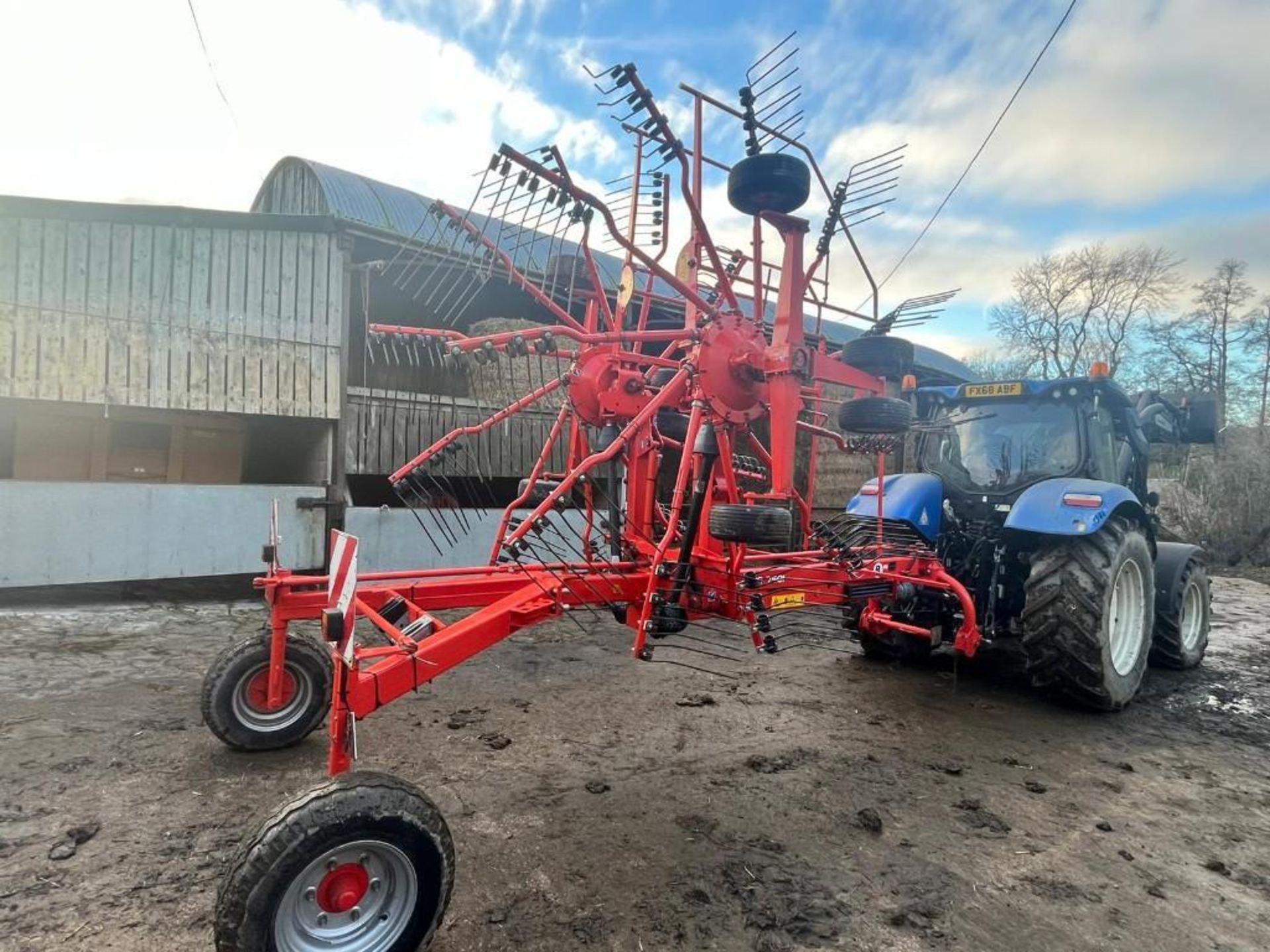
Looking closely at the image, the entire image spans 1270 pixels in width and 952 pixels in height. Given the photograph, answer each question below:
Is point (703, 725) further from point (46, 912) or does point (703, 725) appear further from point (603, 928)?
point (46, 912)

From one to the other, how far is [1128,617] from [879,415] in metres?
2.86

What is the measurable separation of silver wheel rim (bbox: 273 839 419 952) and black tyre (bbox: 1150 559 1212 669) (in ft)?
18.7

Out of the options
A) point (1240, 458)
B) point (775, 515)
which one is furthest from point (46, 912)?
point (1240, 458)

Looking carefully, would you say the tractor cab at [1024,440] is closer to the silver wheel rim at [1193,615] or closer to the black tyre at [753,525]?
the silver wheel rim at [1193,615]

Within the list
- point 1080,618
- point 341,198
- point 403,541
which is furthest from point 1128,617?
point 341,198

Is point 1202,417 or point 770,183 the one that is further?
point 1202,417

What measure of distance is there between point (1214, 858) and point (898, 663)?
3.00 meters

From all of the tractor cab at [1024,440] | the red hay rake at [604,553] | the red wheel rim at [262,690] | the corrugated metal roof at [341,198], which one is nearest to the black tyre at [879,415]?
the red hay rake at [604,553]

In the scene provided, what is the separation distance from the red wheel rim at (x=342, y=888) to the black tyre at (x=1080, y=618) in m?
4.05

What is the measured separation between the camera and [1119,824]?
3.27 m

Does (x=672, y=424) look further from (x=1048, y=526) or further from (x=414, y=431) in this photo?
(x=414, y=431)

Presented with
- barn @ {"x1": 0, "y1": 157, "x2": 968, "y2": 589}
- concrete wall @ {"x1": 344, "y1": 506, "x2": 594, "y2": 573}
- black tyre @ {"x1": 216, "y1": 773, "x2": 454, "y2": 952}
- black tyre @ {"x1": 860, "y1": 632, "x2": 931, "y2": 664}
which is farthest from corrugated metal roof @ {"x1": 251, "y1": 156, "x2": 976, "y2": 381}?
black tyre @ {"x1": 216, "y1": 773, "x2": 454, "y2": 952}

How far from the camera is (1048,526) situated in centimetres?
455

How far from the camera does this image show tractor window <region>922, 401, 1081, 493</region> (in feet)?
17.6
